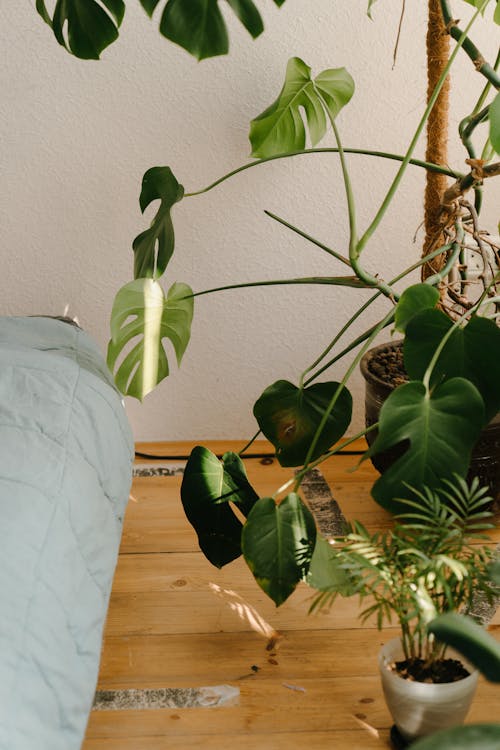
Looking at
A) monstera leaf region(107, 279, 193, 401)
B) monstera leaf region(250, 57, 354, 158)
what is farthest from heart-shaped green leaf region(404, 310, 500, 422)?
monstera leaf region(250, 57, 354, 158)

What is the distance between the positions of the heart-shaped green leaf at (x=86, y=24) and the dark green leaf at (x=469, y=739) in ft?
3.62

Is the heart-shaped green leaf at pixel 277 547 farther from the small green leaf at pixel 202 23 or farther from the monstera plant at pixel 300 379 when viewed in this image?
the small green leaf at pixel 202 23

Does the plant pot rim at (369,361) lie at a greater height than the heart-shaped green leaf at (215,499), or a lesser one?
greater

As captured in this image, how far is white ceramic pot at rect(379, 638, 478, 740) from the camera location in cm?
109

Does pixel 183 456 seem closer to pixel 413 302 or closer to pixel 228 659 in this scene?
pixel 228 659

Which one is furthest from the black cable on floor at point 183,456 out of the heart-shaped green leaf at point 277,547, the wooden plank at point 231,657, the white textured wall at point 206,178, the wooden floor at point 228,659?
the heart-shaped green leaf at point 277,547

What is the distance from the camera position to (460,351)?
1121 millimetres

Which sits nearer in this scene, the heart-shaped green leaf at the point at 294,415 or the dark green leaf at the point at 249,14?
the dark green leaf at the point at 249,14

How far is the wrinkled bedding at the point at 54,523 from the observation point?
92cm

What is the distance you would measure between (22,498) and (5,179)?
106 cm

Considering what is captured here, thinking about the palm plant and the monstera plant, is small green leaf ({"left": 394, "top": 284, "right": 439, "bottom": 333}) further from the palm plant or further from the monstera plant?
the palm plant

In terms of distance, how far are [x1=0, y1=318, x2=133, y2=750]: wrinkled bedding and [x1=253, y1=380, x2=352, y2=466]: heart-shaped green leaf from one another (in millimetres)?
260

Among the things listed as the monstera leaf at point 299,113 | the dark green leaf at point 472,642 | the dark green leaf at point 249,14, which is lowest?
the dark green leaf at point 472,642

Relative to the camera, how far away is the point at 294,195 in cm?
195
